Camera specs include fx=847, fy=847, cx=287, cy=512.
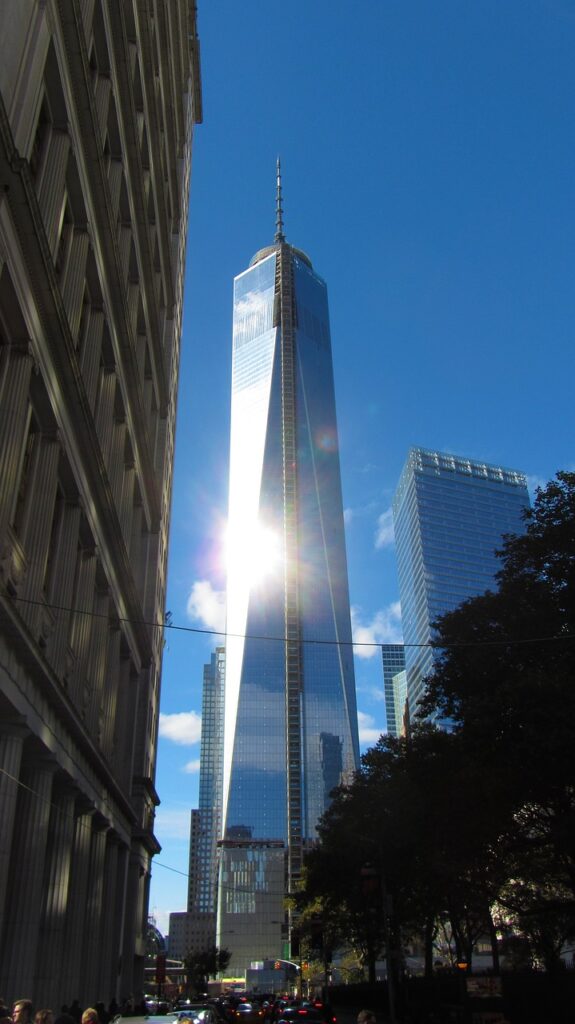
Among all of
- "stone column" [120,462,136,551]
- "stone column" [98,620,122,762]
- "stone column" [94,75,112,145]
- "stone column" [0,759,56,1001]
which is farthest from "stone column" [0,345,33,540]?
"stone column" [120,462,136,551]

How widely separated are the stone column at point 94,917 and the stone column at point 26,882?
926 centimetres

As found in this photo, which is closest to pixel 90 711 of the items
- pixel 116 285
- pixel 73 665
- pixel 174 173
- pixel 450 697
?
pixel 73 665

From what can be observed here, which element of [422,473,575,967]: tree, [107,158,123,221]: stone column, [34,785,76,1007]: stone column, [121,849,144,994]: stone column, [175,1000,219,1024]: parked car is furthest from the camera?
[121,849,144,994]: stone column

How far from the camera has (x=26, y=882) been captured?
21453mm

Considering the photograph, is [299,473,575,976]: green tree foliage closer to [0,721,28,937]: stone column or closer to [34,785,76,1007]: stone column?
[34,785,76,1007]: stone column

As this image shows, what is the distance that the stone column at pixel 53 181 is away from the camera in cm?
2239

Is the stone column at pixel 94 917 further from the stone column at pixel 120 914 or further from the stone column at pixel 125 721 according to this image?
the stone column at pixel 120 914

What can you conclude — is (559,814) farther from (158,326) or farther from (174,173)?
(174,173)

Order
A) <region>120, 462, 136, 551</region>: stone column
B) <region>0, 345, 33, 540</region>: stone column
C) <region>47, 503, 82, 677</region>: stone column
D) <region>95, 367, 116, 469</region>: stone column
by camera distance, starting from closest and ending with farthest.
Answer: <region>0, 345, 33, 540</region>: stone column
<region>47, 503, 82, 677</region>: stone column
<region>95, 367, 116, 469</region>: stone column
<region>120, 462, 136, 551</region>: stone column

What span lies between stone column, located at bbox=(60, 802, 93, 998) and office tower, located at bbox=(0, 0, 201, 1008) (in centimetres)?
8

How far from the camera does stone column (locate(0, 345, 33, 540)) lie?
61.8 feet

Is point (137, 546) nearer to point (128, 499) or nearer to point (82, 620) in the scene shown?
point (128, 499)

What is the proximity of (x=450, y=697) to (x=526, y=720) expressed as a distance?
5.62 meters

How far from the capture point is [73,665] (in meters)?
27.0
